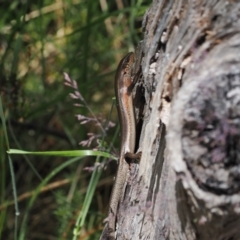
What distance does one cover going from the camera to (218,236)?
1.30m

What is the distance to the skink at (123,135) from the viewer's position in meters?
1.63

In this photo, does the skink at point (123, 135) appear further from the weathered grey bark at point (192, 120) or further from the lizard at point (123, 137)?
the weathered grey bark at point (192, 120)

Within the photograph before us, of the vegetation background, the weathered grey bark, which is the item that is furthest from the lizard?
the vegetation background

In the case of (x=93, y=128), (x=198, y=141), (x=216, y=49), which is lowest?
(x=93, y=128)

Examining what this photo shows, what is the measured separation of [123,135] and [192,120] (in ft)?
2.08

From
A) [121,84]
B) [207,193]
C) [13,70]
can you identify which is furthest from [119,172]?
[13,70]

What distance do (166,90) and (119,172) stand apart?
22.7 inches

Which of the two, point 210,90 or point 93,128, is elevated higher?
point 210,90

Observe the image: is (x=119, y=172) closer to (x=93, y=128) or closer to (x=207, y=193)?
(x=207, y=193)

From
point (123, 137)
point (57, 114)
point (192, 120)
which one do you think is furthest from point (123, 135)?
point (57, 114)

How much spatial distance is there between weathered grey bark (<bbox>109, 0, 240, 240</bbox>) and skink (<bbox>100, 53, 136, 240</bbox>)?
189 mm

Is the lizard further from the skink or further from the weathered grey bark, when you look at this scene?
the weathered grey bark

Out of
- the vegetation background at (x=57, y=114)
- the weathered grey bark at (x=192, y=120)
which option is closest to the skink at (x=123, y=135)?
the weathered grey bark at (x=192, y=120)

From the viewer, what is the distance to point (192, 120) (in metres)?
1.08
